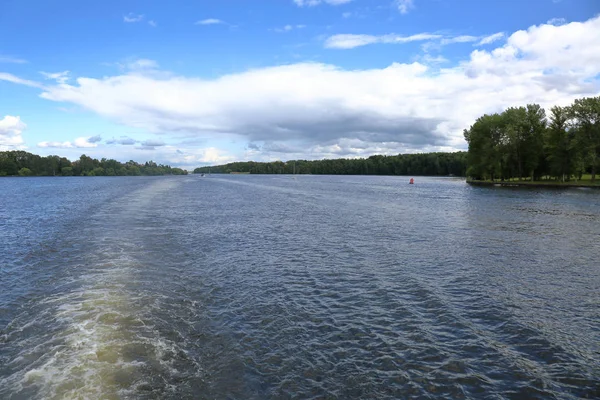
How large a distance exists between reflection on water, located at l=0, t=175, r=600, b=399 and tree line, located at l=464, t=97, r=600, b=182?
252ft

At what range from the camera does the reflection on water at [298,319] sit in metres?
8.27

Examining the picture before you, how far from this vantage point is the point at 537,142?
9850 cm

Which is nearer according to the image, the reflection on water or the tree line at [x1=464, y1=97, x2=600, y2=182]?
the reflection on water

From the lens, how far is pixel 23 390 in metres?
7.68

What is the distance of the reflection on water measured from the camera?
27.1ft

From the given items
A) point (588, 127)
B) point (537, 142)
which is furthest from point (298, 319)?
point (537, 142)

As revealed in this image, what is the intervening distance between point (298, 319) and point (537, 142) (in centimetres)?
10821

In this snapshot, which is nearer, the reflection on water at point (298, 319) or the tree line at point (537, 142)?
the reflection on water at point (298, 319)

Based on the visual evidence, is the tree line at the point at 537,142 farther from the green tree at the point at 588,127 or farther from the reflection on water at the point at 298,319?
the reflection on water at the point at 298,319

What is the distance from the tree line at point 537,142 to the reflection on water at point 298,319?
7675cm

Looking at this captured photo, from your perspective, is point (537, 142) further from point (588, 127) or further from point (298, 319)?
point (298, 319)

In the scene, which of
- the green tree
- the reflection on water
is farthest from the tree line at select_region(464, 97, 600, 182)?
the reflection on water

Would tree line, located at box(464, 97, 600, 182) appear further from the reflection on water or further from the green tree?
the reflection on water

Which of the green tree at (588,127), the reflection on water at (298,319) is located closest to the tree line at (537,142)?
the green tree at (588,127)
